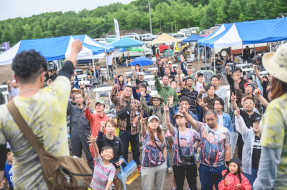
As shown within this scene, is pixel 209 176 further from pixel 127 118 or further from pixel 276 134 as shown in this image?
pixel 276 134

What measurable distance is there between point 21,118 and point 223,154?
11.2ft

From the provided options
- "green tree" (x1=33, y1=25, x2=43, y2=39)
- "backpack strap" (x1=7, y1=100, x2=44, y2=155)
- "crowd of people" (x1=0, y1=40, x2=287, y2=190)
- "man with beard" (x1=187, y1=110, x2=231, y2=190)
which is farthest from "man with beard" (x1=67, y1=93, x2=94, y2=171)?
"green tree" (x1=33, y1=25, x2=43, y2=39)

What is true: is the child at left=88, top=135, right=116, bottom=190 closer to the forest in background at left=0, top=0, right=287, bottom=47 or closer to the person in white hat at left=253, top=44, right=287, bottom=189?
the person in white hat at left=253, top=44, right=287, bottom=189

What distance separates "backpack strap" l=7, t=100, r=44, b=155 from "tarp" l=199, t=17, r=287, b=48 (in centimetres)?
1099

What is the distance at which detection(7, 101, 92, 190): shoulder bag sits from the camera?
1.52 metres

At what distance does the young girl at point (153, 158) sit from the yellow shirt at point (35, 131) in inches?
116

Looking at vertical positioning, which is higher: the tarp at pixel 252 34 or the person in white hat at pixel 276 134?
the tarp at pixel 252 34

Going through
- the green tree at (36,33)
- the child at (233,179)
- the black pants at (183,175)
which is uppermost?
the green tree at (36,33)

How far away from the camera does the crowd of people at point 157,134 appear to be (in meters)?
1.54

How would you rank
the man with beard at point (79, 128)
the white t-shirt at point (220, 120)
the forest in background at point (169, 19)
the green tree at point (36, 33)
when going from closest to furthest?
the white t-shirt at point (220, 120) < the man with beard at point (79, 128) < the forest in background at point (169, 19) < the green tree at point (36, 33)

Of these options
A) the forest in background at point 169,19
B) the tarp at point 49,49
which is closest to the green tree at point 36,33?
the forest in background at point 169,19

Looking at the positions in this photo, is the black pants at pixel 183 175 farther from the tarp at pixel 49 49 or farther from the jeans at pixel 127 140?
the tarp at pixel 49 49

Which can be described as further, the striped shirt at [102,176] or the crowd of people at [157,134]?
the striped shirt at [102,176]

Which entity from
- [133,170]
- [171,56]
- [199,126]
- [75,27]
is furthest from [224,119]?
[75,27]
